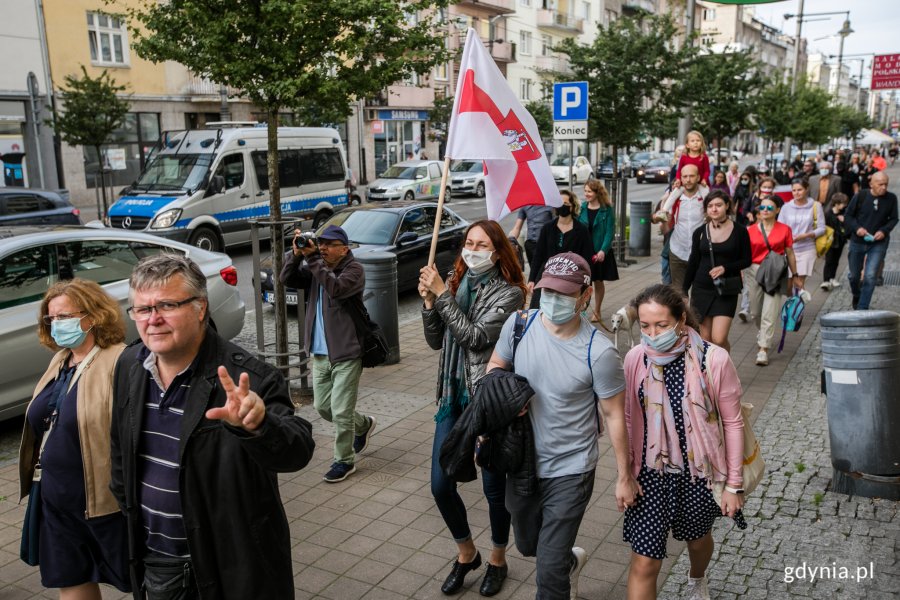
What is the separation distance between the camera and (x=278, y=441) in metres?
2.53

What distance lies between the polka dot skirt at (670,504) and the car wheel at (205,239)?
44.7ft

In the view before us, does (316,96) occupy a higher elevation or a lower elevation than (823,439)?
higher

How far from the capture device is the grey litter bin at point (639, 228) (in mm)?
16641

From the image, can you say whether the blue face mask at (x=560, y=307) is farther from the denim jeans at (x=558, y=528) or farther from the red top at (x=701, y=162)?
the red top at (x=701, y=162)

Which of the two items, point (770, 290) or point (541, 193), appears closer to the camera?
point (541, 193)

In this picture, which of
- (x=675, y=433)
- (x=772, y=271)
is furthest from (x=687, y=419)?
(x=772, y=271)

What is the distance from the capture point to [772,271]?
8680 mm

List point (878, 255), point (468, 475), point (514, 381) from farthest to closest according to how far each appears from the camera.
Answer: point (878, 255), point (468, 475), point (514, 381)

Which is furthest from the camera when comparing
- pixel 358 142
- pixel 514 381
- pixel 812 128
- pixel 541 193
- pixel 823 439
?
pixel 358 142

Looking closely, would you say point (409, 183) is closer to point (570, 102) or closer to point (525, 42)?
point (570, 102)

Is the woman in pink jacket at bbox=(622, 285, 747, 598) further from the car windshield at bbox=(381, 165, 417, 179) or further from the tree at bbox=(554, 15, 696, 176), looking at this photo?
the car windshield at bbox=(381, 165, 417, 179)

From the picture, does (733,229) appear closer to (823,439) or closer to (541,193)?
(823,439)

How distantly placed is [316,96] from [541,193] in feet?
10.8

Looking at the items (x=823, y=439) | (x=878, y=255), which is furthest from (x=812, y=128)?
(x=823, y=439)
